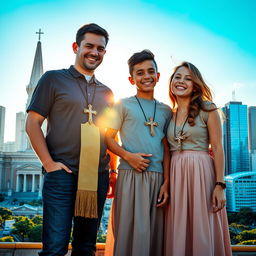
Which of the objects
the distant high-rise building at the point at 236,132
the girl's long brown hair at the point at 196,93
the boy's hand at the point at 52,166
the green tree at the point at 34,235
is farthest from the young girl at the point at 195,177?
the distant high-rise building at the point at 236,132

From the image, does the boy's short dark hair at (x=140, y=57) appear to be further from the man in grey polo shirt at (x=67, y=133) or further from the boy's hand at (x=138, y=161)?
the boy's hand at (x=138, y=161)

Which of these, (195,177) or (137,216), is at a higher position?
(195,177)

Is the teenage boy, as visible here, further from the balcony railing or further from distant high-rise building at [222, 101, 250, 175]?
distant high-rise building at [222, 101, 250, 175]

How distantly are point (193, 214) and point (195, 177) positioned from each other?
25cm

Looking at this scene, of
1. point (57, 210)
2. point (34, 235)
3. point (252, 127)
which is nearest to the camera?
point (57, 210)

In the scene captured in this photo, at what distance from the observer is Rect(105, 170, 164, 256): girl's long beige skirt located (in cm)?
199

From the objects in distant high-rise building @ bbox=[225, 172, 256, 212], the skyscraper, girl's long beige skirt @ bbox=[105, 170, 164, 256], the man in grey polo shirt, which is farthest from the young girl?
the skyscraper

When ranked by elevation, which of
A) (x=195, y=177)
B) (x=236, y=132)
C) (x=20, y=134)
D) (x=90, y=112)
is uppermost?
(x=236, y=132)

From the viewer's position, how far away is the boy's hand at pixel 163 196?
2.10 metres

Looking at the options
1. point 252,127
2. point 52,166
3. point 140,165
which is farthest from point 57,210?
point 252,127

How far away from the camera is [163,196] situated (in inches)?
83.8

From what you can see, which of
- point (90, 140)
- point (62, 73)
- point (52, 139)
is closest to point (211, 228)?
point (90, 140)

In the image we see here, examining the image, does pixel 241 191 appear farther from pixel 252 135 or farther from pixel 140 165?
pixel 140 165

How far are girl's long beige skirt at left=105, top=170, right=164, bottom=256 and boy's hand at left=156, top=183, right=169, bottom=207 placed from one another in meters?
0.03
